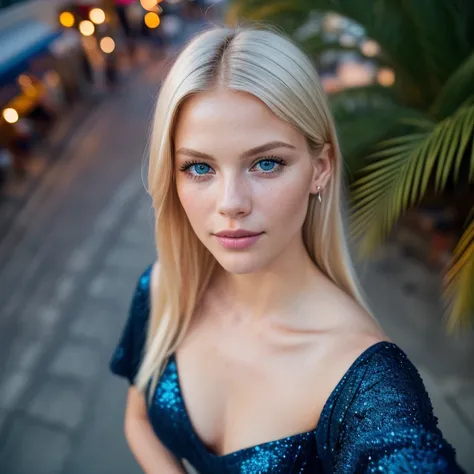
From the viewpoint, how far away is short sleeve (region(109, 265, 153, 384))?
129 centimetres

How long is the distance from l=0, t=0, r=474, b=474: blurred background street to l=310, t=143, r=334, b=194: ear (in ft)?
1.53

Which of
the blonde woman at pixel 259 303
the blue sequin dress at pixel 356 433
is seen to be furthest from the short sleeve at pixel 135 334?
the blue sequin dress at pixel 356 433

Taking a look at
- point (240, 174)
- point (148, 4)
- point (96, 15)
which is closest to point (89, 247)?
point (240, 174)

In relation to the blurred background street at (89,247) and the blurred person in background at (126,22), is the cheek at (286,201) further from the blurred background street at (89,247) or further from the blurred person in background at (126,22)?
the blurred person in background at (126,22)

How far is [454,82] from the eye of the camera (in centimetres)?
203

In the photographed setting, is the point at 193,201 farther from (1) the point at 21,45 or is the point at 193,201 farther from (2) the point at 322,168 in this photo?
→ (1) the point at 21,45

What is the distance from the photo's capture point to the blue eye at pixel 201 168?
0.87m

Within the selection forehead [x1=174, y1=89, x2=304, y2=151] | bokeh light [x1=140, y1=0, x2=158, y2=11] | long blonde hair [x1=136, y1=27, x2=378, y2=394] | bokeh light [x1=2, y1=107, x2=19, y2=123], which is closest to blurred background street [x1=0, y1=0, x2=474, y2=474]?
bokeh light [x1=2, y1=107, x2=19, y2=123]

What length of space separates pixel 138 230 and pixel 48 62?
3.49 m

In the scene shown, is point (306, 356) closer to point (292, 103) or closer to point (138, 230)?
point (292, 103)

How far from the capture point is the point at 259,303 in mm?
1075

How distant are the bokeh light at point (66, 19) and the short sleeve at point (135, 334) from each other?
22.9ft

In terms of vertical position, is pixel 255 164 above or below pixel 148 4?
below

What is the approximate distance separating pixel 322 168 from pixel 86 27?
24.4 feet
